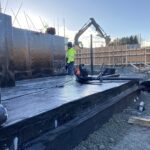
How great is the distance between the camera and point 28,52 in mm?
10016

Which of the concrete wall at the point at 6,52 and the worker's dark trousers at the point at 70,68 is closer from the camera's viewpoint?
the concrete wall at the point at 6,52

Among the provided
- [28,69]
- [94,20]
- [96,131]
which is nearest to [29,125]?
[96,131]

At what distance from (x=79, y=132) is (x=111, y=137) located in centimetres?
89

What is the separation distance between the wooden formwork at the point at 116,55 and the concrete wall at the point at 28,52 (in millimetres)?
15136

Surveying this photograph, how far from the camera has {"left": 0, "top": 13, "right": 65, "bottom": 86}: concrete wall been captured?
24.6 feet

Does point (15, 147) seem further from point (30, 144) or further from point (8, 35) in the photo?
point (8, 35)

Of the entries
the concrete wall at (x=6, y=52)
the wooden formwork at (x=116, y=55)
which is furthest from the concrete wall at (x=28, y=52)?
the wooden formwork at (x=116, y=55)

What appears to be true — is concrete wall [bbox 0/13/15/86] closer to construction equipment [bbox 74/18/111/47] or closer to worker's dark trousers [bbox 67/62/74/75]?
worker's dark trousers [bbox 67/62/74/75]

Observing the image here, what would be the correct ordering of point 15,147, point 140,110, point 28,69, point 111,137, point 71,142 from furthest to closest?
1. point 28,69
2. point 140,110
3. point 111,137
4. point 71,142
5. point 15,147

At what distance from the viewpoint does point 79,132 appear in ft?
14.9

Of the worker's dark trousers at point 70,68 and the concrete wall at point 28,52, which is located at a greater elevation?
the concrete wall at point 28,52

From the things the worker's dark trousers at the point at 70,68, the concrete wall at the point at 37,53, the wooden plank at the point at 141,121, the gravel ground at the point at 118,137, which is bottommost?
the gravel ground at the point at 118,137

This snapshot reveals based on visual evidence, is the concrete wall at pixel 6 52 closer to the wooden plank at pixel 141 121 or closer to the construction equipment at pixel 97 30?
the wooden plank at pixel 141 121

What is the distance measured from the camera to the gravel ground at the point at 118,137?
4.63m
